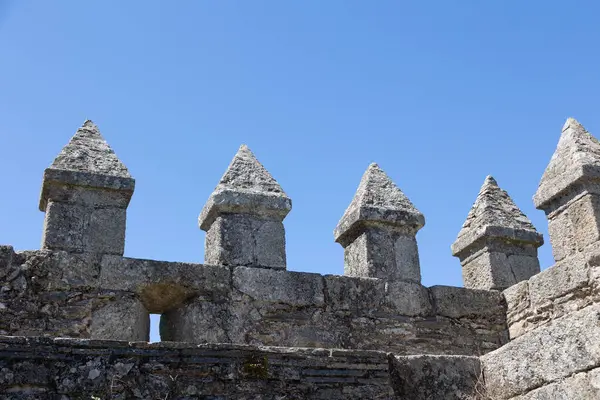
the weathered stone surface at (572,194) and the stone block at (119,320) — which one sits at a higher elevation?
the weathered stone surface at (572,194)

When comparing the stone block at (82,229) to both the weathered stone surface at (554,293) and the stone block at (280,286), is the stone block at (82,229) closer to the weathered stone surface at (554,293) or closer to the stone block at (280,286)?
the stone block at (280,286)

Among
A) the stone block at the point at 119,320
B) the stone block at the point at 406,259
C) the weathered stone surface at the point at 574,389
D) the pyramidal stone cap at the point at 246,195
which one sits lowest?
the weathered stone surface at the point at 574,389

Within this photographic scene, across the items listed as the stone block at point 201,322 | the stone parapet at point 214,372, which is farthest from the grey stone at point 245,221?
the stone parapet at point 214,372

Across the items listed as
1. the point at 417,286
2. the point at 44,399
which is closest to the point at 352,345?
the point at 417,286

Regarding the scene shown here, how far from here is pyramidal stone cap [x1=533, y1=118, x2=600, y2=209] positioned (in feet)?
25.1

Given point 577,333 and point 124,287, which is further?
point 124,287

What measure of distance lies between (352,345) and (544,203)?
2508mm

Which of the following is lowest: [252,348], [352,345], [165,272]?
[252,348]

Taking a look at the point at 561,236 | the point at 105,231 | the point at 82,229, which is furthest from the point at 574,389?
the point at 82,229

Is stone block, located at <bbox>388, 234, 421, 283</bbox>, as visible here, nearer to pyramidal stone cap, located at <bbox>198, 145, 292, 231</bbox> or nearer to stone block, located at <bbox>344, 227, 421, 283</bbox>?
stone block, located at <bbox>344, 227, 421, 283</bbox>

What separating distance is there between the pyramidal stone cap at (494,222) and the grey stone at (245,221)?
2.30 metres

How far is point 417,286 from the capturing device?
7754 millimetres

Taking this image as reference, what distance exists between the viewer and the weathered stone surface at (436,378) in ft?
16.0

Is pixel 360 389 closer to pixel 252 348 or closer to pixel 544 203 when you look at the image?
pixel 252 348
